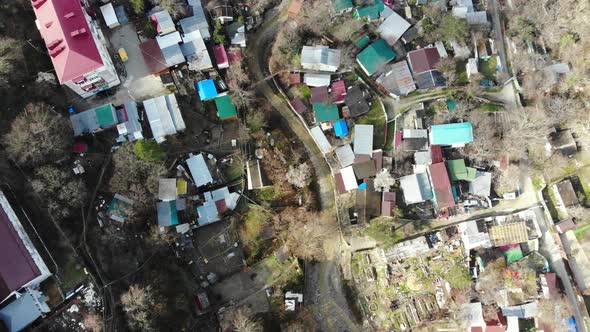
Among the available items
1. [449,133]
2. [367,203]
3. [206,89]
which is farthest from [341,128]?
[206,89]

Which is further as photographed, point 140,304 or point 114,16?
point 114,16

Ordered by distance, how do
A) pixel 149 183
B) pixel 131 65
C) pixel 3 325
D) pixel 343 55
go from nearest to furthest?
pixel 3 325 → pixel 149 183 → pixel 131 65 → pixel 343 55

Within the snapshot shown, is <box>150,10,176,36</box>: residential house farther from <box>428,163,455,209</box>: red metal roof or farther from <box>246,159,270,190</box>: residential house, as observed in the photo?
<box>428,163,455,209</box>: red metal roof

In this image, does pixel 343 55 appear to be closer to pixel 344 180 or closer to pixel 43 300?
pixel 344 180

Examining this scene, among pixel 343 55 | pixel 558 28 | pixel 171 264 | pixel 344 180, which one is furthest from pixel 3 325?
pixel 558 28

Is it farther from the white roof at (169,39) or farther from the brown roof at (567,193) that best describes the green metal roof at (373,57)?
the brown roof at (567,193)

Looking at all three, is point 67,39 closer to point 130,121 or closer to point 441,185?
point 130,121
